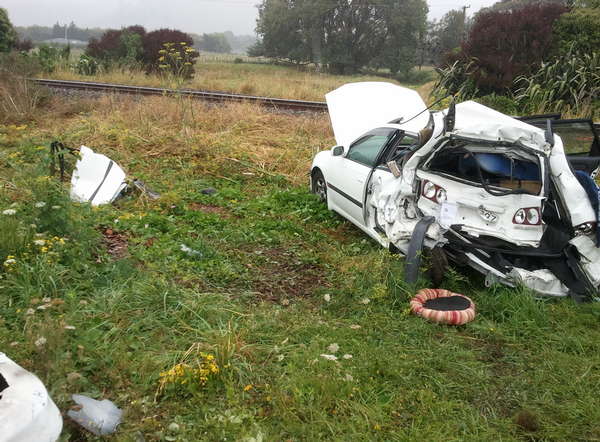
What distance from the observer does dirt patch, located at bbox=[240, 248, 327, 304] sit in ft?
14.6

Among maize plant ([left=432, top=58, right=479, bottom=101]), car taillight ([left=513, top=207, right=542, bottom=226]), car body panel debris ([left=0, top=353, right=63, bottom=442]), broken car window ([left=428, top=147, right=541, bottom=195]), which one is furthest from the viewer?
maize plant ([left=432, top=58, right=479, bottom=101])

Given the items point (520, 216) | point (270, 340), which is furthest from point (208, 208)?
point (520, 216)

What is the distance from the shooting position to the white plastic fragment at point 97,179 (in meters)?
6.54

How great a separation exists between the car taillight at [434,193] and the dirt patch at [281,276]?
1415 mm

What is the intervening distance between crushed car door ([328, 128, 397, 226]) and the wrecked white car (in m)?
0.53

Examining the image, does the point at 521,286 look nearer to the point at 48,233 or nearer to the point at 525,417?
the point at 525,417

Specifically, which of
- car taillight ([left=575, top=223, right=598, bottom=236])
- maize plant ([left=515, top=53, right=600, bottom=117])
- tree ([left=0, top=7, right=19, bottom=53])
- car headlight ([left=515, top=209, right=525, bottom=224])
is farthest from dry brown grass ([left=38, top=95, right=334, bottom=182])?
tree ([left=0, top=7, right=19, bottom=53])

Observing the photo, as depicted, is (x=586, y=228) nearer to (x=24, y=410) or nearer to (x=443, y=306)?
(x=443, y=306)

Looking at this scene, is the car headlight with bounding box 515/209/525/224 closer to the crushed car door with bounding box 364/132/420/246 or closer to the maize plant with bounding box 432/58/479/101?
the crushed car door with bounding box 364/132/420/246

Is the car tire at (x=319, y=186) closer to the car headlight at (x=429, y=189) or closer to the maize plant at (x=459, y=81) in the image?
the car headlight at (x=429, y=189)

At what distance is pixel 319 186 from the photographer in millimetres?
7223

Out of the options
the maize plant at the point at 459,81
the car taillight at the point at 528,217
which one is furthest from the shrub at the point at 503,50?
the car taillight at the point at 528,217

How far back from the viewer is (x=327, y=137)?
35.3 ft

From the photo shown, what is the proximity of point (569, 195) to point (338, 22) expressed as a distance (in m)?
40.5
